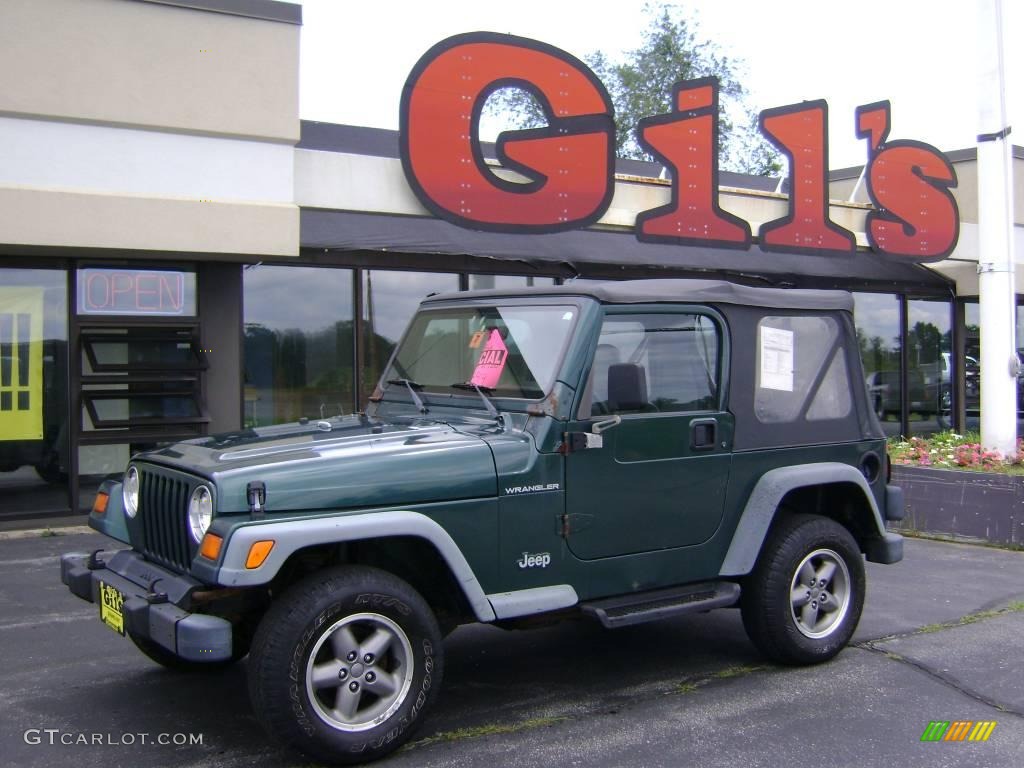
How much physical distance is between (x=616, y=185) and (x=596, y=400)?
8319mm

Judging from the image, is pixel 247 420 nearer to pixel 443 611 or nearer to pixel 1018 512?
pixel 443 611

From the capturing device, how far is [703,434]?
4.93 meters

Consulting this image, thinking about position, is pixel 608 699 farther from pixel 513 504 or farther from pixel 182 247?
pixel 182 247

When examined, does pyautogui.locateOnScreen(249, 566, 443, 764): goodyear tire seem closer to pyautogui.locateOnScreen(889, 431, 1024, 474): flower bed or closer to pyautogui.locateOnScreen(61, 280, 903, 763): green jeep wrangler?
pyautogui.locateOnScreen(61, 280, 903, 763): green jeep wrangler

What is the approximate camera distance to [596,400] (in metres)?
4.62

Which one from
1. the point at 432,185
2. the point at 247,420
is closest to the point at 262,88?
the point at 432,185

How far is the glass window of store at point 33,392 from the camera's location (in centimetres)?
969

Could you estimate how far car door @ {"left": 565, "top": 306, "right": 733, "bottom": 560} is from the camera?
4.55 metres

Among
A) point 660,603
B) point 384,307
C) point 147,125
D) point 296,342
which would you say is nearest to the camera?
point 660,603

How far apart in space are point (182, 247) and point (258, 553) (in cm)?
645

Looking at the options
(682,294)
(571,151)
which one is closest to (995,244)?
(571,151)

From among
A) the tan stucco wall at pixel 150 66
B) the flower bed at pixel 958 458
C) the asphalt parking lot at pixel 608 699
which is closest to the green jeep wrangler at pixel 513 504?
the asphalt parking lot at pixel 608 699

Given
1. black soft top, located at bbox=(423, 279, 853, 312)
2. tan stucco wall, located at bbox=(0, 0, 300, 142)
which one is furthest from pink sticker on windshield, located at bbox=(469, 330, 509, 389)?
tan stucco wall, located at bbox=(0, 0, 300, 142)

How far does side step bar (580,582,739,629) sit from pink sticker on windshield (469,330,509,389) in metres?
1.17
